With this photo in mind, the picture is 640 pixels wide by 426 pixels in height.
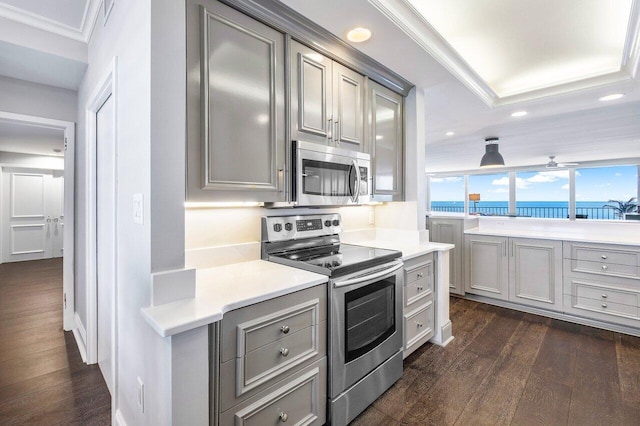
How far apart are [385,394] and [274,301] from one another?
48.2 inches

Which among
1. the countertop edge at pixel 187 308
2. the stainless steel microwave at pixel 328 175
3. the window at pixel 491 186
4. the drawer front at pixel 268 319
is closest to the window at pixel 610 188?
the window at pixel 491 186

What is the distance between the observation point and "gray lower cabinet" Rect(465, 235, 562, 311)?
338cm

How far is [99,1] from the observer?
1845 mm

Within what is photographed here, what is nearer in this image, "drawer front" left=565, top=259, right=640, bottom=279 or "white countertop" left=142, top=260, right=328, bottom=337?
"white countertop" left=142, top=260, right=328, bottom=337

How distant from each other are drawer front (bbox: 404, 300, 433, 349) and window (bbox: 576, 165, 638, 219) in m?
6.53

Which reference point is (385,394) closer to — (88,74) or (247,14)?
(247,14)

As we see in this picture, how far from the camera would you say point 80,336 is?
2.70m

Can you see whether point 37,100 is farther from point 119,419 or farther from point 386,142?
point 386,142

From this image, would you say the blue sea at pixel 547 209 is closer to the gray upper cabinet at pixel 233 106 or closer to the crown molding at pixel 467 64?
Answer: the crown molding at pixel 467 64

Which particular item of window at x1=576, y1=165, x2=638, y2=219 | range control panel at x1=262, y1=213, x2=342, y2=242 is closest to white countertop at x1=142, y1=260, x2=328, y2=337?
range control panel at x1=262, y1=213, x2=342, y2=242

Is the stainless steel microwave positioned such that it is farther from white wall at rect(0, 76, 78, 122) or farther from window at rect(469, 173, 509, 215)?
window at rect(469, 173, 509, 215)

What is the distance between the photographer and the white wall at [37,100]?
249 centimetres

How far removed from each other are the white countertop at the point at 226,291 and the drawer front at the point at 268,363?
0.24 metres

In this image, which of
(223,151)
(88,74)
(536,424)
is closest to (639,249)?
(536,424)
